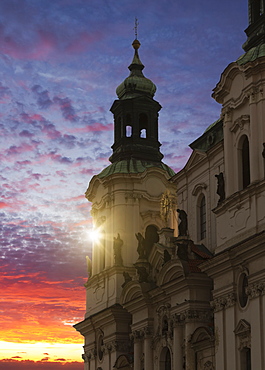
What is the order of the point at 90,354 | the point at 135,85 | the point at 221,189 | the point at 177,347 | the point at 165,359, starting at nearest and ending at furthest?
the point at 221,189
the point at 177,347
the point at 165,359
the point at 90,354
the point at 135,85

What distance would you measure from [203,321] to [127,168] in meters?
14.6

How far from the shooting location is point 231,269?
104 feet

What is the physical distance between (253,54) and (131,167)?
1660 centimetres

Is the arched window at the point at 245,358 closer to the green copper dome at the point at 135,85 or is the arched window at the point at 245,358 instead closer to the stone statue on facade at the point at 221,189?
the stone statue on facade at the point at 221,189

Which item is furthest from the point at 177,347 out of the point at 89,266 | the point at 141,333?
the point at 89,266

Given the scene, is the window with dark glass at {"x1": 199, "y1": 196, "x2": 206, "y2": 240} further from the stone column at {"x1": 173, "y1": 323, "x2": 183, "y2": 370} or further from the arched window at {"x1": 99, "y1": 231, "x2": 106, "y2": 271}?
the arched window at {"x1": 99, "y1": 231, "x2": 106, "y2": 271}

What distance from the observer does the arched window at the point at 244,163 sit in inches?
1272

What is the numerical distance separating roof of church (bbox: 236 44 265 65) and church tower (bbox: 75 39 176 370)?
13251 mm

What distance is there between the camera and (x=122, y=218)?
46844 mm

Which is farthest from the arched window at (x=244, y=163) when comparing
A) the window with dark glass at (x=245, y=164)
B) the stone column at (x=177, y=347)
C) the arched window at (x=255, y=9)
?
the stone column at (x=177, y=347)

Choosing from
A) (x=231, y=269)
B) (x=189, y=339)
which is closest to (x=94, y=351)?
(x=189, y=339)

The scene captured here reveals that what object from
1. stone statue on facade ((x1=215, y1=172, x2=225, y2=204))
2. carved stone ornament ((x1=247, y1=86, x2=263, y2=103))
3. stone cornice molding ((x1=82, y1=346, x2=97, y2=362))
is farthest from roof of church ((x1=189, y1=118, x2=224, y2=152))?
stone cornice molding ((x1=82, y1=346, x2=97, y2=362))

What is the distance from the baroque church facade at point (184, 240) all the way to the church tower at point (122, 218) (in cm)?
6

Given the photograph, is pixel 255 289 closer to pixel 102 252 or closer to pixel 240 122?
pixel 240 122
